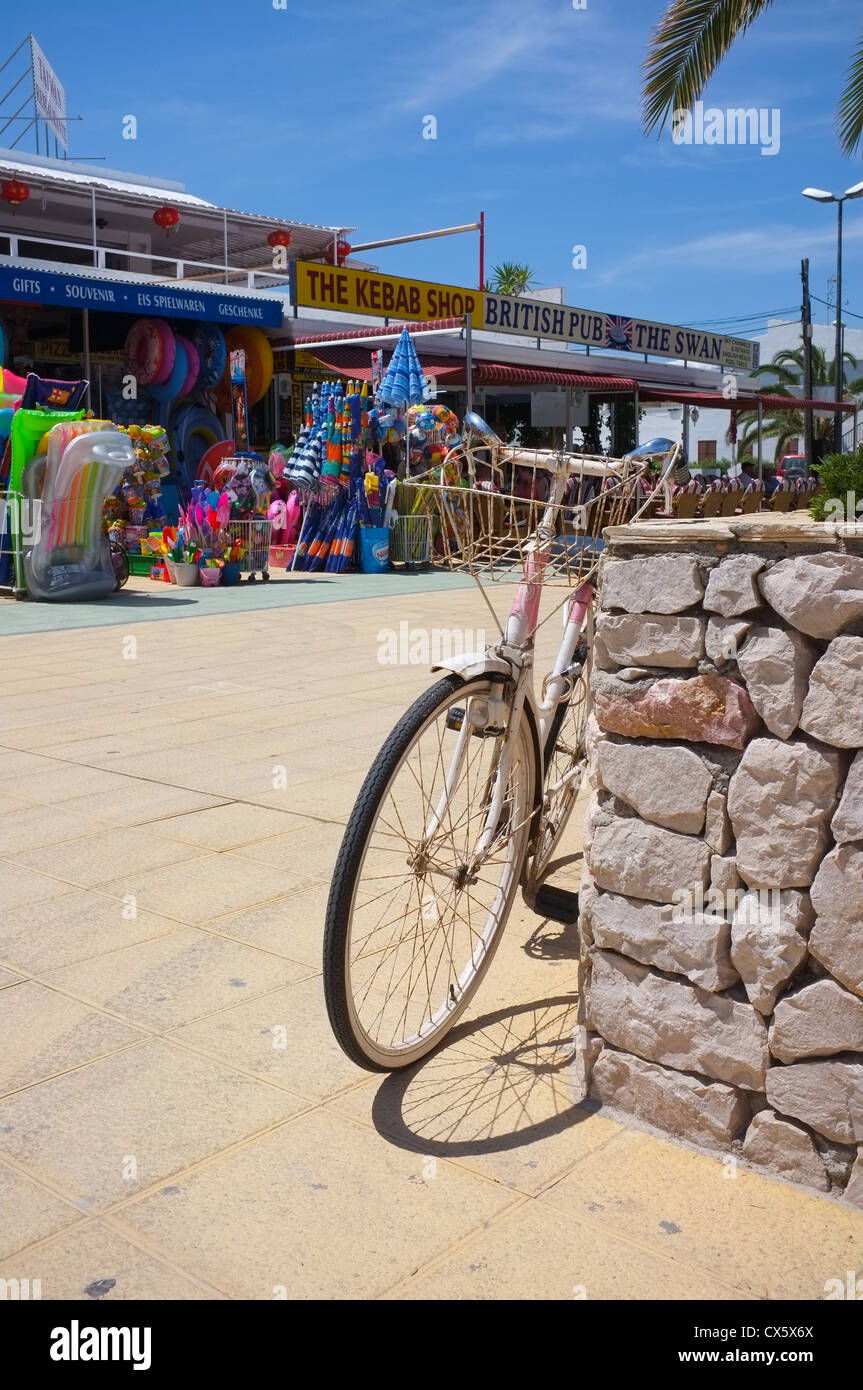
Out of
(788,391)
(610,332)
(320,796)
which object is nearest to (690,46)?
(320,796)

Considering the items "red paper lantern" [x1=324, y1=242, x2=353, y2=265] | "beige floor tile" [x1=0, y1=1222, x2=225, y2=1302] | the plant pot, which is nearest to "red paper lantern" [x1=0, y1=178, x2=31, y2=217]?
"red paper lantern" [x1=324, y1=242, x2=353, y2=265]

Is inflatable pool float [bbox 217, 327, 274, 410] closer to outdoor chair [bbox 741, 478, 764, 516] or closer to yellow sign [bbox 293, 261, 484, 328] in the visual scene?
yellow sign [bbox 293, 261, 484, 328]

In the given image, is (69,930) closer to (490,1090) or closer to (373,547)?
(490,1090)

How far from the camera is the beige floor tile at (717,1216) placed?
7.03 ft

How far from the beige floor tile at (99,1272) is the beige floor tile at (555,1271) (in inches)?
15.2

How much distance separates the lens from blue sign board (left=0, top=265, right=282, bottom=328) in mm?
17516

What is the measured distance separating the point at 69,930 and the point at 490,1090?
1518mm

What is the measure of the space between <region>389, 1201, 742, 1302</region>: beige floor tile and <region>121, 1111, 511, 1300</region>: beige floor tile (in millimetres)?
54

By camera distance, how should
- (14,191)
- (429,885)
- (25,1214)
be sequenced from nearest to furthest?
(25,1214), (429,885), (14,191)

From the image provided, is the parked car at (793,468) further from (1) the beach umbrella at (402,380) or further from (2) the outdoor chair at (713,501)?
(1) the beach umbrella at (402,380)

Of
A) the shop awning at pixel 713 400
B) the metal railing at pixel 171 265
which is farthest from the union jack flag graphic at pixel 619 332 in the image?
the metal railing at pixel 171 265

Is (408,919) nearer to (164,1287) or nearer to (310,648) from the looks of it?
(164,1287)

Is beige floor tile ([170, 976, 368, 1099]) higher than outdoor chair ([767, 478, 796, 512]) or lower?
lower

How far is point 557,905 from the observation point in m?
3.81
